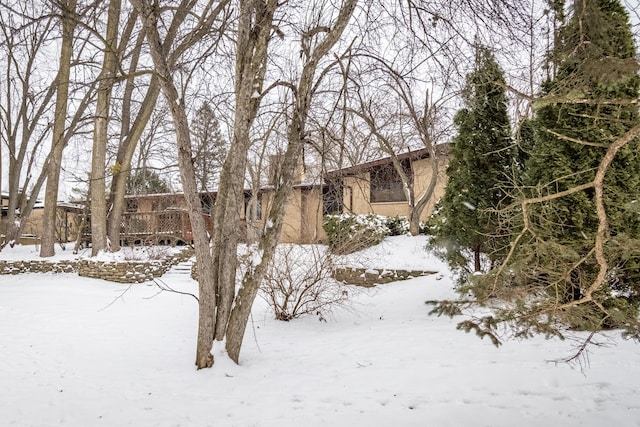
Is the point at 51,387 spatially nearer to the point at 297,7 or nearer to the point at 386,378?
the point at 386,378

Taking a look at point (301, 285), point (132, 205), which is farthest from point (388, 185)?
point (132, 205)

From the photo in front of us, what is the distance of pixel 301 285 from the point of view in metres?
7.41

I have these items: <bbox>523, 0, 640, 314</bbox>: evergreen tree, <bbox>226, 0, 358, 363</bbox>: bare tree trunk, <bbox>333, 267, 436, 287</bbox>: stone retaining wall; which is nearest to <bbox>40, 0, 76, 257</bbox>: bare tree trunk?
<bbox>333, 267, 436, 287</bbox>: stone retaining wall

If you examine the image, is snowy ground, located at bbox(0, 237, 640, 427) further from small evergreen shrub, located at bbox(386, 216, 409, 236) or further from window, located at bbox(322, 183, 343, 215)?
small evergreen shrub, located at bbox(386, 216, 409, 236)

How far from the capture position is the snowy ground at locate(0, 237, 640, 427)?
3.58 meters

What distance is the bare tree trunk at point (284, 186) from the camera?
186 inches

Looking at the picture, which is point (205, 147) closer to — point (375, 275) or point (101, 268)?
point (101, 268)

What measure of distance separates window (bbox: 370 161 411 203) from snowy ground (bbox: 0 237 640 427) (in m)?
9.23

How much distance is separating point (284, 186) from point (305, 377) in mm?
2435

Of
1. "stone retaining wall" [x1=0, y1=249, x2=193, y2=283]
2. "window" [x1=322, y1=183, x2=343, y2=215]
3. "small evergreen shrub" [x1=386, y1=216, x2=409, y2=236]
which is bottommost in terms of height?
"stone retaining wall" [x1=0, y1=249, x2=193, y2=283]

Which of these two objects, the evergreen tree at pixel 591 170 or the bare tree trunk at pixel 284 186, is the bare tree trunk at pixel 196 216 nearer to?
the bare tree trunk at pixel 284 186

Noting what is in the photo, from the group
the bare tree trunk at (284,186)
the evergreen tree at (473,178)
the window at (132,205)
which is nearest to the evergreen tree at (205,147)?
the bare tree trunk at (284,186)

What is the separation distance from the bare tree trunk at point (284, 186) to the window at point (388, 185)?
37.0 feet

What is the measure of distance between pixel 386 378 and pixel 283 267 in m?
3.39
